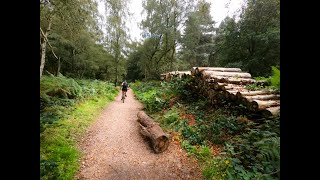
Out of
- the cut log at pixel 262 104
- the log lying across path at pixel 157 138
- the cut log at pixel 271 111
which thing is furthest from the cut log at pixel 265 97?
the log lying across path at pixel 157 138

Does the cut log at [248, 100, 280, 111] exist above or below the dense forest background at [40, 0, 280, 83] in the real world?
below

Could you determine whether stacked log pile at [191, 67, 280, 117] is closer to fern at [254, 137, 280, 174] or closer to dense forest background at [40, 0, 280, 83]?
fern at [254, 137, 280, 174]

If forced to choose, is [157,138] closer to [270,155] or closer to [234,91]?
[234,91]

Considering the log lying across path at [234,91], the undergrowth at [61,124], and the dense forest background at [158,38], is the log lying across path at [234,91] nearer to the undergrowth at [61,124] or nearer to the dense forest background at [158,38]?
the dense forest background at [158,38]

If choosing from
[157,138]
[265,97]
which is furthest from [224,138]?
[157,138]

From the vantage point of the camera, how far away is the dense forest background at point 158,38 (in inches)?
312

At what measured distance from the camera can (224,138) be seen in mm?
6793

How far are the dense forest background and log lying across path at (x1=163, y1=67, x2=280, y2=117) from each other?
272cm

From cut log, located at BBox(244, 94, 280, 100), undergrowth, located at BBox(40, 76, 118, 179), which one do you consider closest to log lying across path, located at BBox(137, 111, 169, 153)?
undergrowth, located at BBox(40, 76, 118, 179)

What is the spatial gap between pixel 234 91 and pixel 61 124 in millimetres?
6513

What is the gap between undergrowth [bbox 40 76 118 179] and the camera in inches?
207
